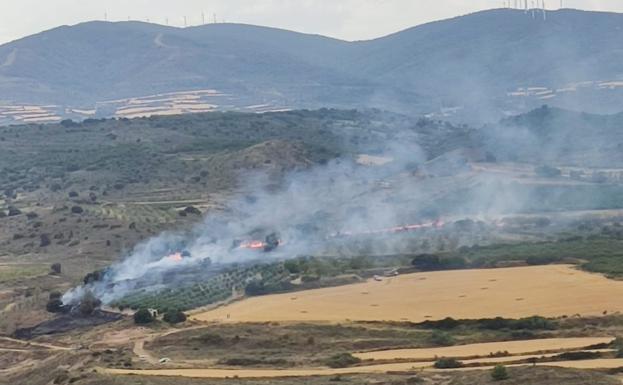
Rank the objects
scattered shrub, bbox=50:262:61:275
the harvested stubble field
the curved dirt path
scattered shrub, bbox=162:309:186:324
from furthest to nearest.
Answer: scattered shrub, bbox=50:262:61:275, scattered shrub, bbox=162:309:186:324, the harvested stubble field, the curved dirt path

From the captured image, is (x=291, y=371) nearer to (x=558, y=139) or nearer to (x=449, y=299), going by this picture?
(x=449, y=299)

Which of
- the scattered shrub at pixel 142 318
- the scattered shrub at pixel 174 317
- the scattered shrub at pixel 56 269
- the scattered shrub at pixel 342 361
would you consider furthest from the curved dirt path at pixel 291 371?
the scattered shrub at pixel 56 269

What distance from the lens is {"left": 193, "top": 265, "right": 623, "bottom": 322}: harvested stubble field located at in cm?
6356

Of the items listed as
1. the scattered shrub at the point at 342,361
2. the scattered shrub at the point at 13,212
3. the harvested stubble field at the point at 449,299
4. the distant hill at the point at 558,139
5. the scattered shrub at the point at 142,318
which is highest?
the distant hill at the point at 558,139

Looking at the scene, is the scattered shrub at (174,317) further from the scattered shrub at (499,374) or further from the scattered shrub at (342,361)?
the scattered shrub at (499,374)

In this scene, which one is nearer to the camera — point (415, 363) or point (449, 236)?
point (415, 363)

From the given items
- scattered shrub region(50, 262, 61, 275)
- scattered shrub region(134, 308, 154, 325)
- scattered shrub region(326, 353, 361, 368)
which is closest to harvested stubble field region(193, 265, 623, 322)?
scattered shrub region(134, 308, 154, 325)

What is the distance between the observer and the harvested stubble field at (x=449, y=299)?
209 ft

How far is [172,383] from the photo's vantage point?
159 ft

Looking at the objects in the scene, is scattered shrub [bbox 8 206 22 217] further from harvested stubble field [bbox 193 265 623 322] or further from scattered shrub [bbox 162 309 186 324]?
scattered shrub [bbox 162 309 186 324]

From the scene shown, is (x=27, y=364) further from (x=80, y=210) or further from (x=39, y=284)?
(x=80, y=210)

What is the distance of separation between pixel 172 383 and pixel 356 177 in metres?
89.8

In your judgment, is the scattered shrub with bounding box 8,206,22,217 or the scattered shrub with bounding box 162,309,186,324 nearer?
the scattered shrub with bounding box 162,309,186,324

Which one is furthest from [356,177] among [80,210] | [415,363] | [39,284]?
[415,363]
